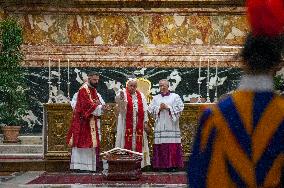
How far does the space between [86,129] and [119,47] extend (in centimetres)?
443

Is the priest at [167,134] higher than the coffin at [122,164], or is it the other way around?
the priest at [167,134]

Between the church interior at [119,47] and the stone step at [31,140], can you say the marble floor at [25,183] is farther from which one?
the stone step at [31,140]

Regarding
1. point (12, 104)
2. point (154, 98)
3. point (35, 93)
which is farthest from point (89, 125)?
point (35, 93)

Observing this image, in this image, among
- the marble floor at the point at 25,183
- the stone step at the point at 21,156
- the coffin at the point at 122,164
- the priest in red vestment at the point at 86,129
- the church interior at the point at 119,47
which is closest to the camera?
the marble floor at the point at 25,183

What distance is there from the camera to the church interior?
715 inches

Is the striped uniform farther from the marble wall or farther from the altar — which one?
the marble wall

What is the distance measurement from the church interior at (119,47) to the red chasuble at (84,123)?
6.44 ft

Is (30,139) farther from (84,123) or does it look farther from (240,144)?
(240,144)

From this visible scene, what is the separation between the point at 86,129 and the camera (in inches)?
580

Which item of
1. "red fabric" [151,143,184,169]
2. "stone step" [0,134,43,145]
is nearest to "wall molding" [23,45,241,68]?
"stone step" [0,134,43,145]

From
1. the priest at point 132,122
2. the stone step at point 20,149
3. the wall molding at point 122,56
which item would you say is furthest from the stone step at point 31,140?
the priest at point 132,122

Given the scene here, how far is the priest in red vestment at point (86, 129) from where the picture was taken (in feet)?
48.0

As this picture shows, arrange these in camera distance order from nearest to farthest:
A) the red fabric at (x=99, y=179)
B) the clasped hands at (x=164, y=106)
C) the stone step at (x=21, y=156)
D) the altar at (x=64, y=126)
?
the red fabric at (x=99, y=179) → the clasped hands at (x=164, y=106) → the altar at (x=64, y=126) → the stone step at (x=21, y=156)

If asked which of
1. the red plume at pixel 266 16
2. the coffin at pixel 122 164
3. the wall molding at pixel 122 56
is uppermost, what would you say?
the wall molding at pixel 122 56
